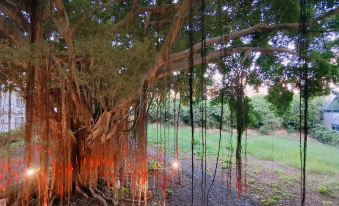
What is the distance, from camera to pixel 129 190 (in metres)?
5.09

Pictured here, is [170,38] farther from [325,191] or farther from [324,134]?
[324,134]

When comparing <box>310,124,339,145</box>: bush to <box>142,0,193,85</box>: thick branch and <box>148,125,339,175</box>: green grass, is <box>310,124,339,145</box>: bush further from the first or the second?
<box>142,0,193,85</box>: thick branch

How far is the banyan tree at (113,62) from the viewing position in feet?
9.56

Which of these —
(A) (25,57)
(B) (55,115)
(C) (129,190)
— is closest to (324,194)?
(C) (129,190)

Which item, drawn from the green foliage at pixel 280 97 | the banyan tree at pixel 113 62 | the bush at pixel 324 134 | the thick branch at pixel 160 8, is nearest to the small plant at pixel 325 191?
the green foliage at pixel 280 97

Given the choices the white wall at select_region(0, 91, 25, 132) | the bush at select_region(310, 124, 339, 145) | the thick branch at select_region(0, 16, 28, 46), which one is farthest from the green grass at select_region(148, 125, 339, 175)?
the thick branch at select_region(0, 16, 28, 46)

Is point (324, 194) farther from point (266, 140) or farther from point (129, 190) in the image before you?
point (266, 140)

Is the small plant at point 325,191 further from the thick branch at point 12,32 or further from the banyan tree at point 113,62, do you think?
the thick branch at point 12,32

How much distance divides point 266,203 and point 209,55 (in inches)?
125

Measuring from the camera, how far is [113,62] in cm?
307

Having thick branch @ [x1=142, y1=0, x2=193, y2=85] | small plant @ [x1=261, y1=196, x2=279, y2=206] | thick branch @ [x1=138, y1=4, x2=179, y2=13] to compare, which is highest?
thick branch @ [x1=138, y1=4, x2=179, y2=13]

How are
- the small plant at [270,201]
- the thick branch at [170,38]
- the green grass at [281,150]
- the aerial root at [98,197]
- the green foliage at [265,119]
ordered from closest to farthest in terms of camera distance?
the thick branch at [170,38] → the aerial root at [98,197] → the small plant at [270,201] → the green grass at [281,150] → the green foliage at [265,119]

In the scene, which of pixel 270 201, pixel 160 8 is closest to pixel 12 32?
pixel 160 8

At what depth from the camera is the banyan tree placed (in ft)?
9.56
